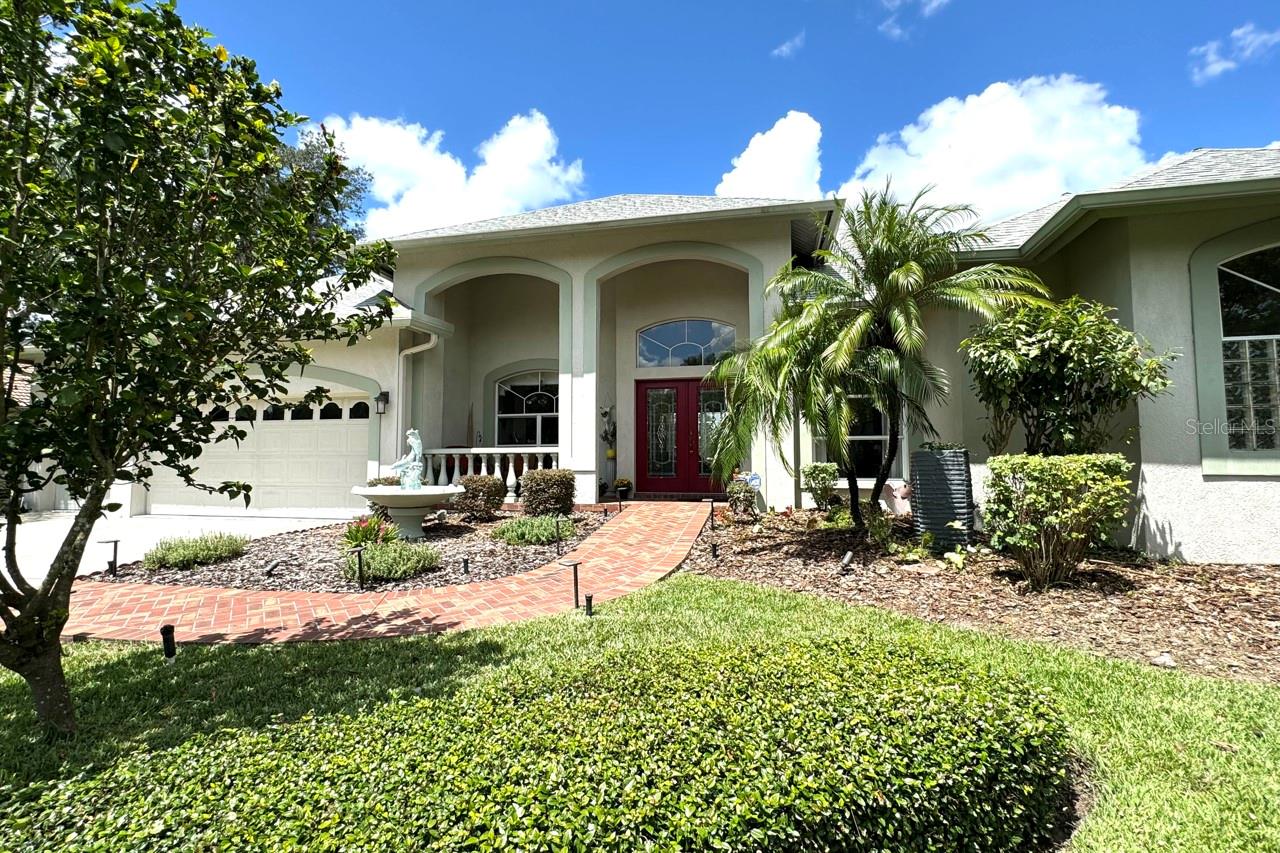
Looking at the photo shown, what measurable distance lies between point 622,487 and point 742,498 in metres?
2.85

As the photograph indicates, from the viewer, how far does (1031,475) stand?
19.3 ft

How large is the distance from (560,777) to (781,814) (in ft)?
2.70

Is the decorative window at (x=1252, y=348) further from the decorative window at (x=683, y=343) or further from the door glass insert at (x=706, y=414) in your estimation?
the door glass insert at (x=706, y=414)

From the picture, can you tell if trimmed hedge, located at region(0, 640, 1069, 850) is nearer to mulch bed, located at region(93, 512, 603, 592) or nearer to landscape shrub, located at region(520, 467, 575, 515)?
mulch bed, located at region(93, 512, 603, 592)

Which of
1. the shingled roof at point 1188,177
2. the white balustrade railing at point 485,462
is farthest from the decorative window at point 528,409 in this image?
the shingled roof at point 1188,177

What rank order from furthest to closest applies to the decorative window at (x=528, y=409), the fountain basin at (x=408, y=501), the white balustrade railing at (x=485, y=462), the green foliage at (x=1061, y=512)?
the decorative window at (x=528, y=409) < the white balustrade railing at (x=485, y=462) < the fountain basin at (x=408, y=501) < the green foliage at (x=1061, y=512)

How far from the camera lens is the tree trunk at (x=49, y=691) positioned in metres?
2.97

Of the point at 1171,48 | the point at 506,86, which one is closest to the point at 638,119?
the point at 506,86

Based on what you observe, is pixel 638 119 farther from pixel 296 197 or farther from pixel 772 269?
pixel 296 197

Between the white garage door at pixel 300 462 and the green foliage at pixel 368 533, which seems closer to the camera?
the green foliage at pixel 368 533

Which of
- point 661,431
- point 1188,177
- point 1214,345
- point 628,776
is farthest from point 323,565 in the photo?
point 1188,177

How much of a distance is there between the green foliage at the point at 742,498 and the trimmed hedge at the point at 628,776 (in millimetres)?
7145

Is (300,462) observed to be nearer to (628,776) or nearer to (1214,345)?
(628,776)

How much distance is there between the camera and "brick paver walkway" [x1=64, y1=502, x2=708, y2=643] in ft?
16.6
